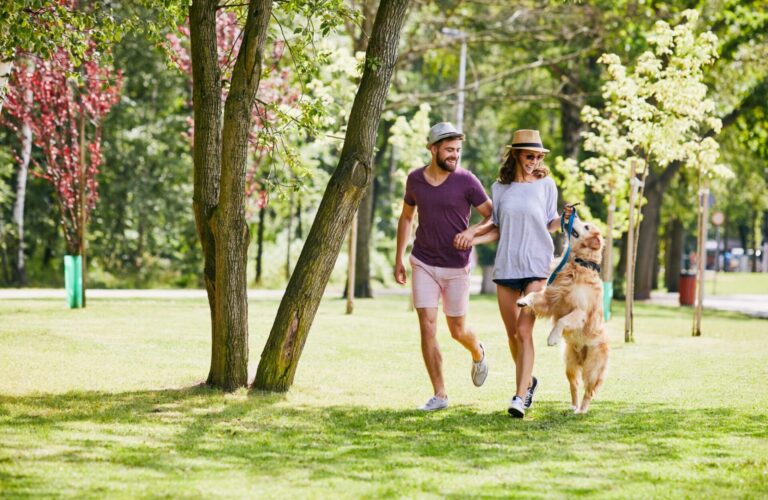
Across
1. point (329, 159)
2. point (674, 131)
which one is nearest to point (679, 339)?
point (674, 131)

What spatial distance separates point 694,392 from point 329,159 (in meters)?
37.0

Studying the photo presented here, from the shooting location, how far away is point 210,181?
10.0 m

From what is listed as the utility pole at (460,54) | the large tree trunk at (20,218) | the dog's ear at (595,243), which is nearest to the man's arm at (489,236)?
the dog's ear at (595,243)

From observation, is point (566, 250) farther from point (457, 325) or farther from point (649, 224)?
point (649, 224)

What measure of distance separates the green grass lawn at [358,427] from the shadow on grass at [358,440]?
0.7 inches

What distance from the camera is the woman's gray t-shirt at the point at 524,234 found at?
344 inches

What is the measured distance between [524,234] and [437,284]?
856mm

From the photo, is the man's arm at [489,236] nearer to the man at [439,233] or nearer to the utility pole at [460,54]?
the man at [439,233]

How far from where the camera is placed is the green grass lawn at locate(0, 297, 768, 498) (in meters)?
6.13

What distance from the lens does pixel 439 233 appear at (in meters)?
8.98

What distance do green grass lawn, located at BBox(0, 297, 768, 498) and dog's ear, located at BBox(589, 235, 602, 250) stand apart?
136 centimetres

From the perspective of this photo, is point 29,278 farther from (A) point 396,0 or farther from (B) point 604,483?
(B) point 604,483

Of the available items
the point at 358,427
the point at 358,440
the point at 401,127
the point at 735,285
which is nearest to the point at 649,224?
the point at 401,127

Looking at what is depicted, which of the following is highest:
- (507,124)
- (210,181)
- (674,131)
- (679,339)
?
(507,124)
